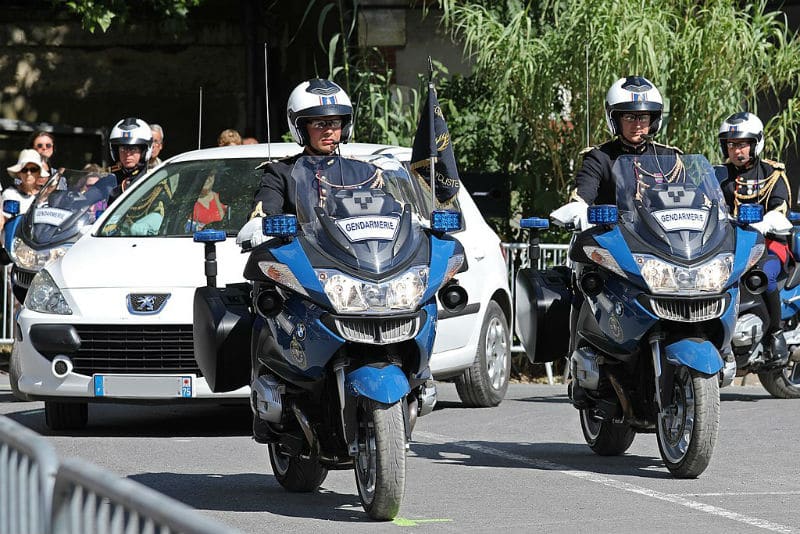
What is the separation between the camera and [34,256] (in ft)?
37.7

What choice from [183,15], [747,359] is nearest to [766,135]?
[747,359]

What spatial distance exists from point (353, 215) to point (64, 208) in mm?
5011

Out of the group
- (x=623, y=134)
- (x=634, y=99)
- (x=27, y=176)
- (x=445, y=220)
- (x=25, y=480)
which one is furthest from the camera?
(x=27, y=176)

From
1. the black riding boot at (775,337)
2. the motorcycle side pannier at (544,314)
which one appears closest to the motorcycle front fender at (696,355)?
the motorcycle side pannier at (544,314)

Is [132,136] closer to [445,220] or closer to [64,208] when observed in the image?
[64,208]

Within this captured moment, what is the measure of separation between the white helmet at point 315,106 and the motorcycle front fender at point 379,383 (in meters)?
1.28

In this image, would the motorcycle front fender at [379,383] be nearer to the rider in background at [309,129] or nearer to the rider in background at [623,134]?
the rider in background at [309,129]

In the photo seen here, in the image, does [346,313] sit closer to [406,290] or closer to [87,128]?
[406,290]

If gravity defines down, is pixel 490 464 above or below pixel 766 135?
below

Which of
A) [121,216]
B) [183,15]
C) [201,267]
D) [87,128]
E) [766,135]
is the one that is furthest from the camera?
[87,128]

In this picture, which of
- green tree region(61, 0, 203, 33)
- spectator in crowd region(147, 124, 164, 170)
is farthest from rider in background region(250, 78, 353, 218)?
green tree region(61, 0, 203, 33)

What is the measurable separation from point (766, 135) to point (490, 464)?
6.87 meters

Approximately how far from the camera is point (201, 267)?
9.65 m

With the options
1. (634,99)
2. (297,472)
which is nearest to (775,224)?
(634,99)
